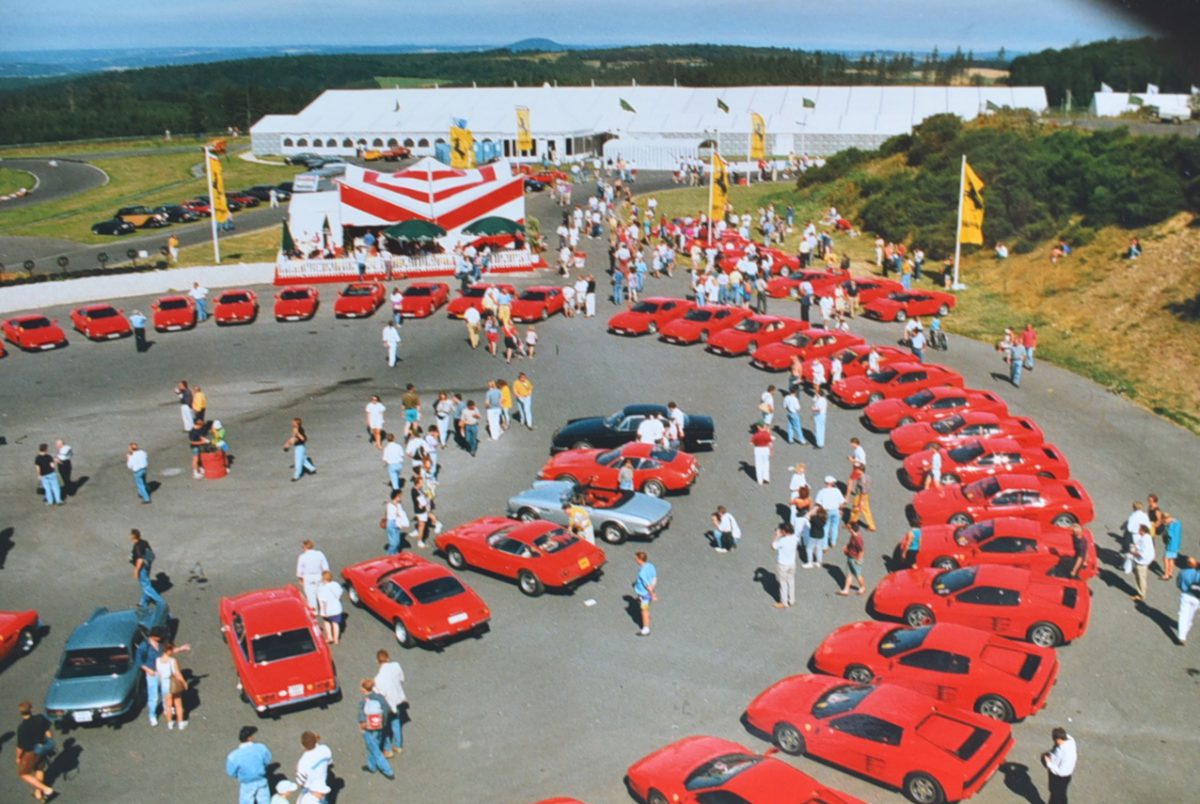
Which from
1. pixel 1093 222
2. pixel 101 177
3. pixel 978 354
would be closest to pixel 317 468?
pixel 978 354

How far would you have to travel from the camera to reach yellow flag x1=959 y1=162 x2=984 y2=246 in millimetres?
42716

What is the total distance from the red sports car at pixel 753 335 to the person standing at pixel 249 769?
2379cm

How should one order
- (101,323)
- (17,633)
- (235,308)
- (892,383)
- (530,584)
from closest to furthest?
(17,633) < (530,584) < (892,383) < (101,323) < (235,308)

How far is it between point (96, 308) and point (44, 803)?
88.0 ft

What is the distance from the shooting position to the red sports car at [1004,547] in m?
19.0

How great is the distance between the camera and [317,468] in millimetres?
25641

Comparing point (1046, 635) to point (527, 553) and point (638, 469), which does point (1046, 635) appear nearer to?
point (527, 553)

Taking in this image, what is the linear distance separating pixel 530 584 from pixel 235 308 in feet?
76.9

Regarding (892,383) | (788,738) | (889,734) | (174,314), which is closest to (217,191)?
(174,314)

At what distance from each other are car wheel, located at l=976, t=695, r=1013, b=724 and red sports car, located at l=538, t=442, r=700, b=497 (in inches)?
377

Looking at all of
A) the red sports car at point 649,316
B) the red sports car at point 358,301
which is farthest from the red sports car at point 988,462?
the red sports car at point 358,301

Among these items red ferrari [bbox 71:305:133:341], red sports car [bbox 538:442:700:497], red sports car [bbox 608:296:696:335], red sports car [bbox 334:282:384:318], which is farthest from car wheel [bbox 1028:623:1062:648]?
red ferrari [bbox 71:305:133:341]

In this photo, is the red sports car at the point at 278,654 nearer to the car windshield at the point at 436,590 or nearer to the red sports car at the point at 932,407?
the car windshield at the point at 436,590

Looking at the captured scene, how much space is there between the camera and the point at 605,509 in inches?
851
